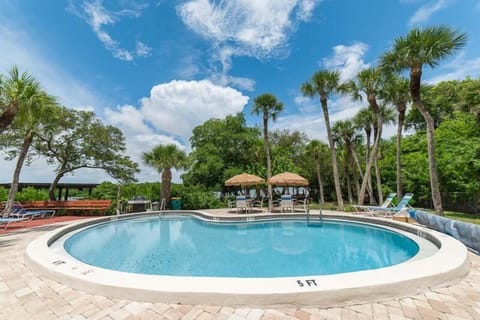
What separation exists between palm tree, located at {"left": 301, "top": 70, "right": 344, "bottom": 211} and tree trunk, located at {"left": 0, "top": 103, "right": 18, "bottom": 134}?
1504 centimetres

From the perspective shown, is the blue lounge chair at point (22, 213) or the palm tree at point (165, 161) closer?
the blue lounge chair at point (22, 213)

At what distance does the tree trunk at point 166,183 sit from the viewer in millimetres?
15258

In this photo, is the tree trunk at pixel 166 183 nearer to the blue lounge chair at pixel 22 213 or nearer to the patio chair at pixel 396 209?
the blue lounge chair at pixel 22 213

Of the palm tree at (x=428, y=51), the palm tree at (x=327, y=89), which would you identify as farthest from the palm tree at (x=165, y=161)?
the palm tree at (x=428, y=51)

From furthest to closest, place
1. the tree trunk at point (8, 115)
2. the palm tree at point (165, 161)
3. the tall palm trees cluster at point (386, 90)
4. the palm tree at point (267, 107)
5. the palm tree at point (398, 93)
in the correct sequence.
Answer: the palm tree at point (267, 107), the palm tree at point (165, 161), the palm tree at point (398, 93), the tall palm trees cluster at point (386, 90), the tree trunk at point (8, 115)

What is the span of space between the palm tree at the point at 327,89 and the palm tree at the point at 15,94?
47.5 ft

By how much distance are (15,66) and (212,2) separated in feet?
25.7

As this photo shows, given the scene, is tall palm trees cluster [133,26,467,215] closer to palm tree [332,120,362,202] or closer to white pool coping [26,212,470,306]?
palm tree [332,120,362,202]

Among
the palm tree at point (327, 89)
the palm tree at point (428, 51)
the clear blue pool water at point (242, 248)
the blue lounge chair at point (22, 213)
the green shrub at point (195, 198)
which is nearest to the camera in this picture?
the clear blue pool water at point (242, 248)

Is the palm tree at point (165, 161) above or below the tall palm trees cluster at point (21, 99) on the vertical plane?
below

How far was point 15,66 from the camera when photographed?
26.3 ft

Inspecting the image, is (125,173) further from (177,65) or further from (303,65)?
(303,65)

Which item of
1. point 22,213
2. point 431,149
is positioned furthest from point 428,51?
point 22,213

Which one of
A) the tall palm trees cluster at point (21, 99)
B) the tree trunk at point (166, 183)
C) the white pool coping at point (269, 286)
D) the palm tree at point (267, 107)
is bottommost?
the white pool coping at point (269, 286)
